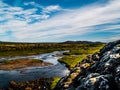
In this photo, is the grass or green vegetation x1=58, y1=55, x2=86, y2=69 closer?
green vegetation x1=58, y1=55, x2=86, y2=69

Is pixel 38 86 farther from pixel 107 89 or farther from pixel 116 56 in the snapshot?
pixel 107 89

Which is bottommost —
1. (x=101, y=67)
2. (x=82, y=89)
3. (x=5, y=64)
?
(x=5, y=64)

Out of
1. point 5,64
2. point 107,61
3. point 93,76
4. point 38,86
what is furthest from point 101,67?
point 5,64

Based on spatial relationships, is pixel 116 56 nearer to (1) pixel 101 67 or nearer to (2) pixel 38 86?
(1) pixel 101 67

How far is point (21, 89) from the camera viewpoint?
151 feet

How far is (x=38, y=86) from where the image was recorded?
46.1 metres

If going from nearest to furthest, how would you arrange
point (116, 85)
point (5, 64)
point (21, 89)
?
1. point (116, 85)
2. point (21, 89)
3. point (5, 64)

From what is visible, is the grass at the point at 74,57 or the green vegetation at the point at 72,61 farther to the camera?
the grass at the point at 74,57

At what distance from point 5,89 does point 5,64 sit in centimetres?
5104

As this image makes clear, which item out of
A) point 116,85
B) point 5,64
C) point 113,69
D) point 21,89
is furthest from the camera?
point 5,64

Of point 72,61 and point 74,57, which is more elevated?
point 74,57

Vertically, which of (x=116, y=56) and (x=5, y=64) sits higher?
(x=116, y=56)

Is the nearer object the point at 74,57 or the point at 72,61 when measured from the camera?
the point at 72,61

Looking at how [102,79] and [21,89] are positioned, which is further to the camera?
[21,89]
